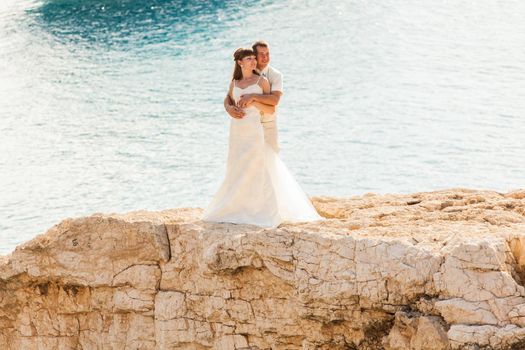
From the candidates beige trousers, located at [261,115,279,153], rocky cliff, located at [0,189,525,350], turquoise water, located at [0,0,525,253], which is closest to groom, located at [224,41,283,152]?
beige trousers, located at [261,115,279,153]

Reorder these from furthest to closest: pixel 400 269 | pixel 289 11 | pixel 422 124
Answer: pixel 289 11
pixel 422 124
pixel 400 269

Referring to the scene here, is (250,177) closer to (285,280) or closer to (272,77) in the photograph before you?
(272,77)

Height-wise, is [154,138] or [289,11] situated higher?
[289,11]

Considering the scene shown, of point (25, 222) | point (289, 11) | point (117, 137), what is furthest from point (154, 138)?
point (289, 11)

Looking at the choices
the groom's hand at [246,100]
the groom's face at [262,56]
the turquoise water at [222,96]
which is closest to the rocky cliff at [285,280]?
the groom's hand at [246,100]

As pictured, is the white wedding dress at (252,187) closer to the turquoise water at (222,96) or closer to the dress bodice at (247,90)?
the dress bodice at (247,90)

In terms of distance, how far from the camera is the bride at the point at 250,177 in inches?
375

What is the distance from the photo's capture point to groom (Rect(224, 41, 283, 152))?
31.4 ft

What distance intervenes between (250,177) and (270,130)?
1.60 feet

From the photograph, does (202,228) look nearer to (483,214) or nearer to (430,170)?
(483,214)

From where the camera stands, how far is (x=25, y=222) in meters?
17.4

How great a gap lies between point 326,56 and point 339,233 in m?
17.6

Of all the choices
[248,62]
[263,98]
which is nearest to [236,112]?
[263,98]

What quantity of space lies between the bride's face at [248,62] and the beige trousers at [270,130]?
0.55 meters
